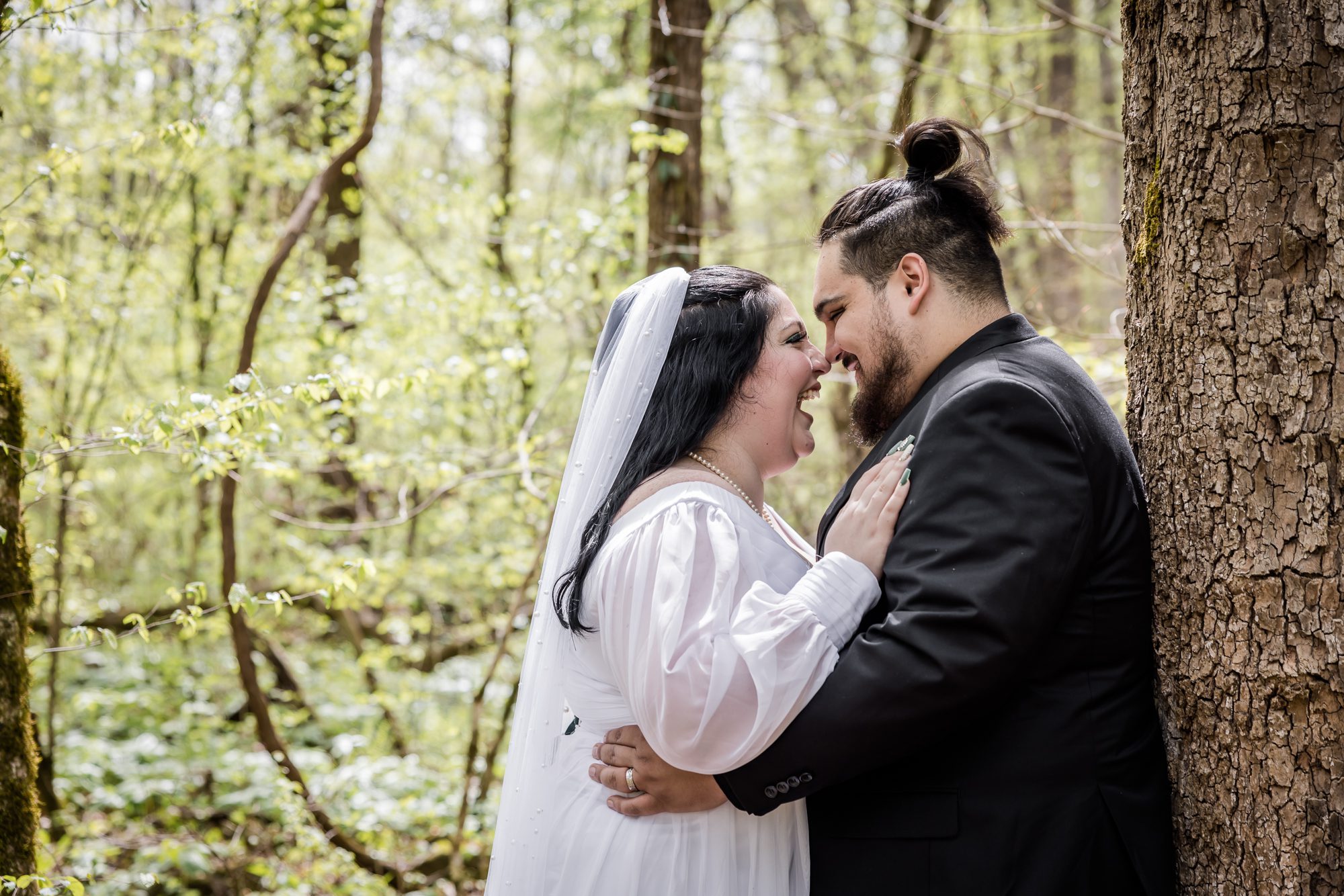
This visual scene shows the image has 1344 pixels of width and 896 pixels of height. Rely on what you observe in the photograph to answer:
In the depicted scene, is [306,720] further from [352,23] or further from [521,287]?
[352,23]

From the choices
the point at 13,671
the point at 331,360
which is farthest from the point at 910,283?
the point at 331,360

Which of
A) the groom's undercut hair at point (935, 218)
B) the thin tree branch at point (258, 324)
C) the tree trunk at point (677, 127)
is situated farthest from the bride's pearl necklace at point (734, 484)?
the tree trunk at point (677, 127)

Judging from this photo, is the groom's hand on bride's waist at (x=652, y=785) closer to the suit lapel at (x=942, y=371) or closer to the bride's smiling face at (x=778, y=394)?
the suit lapel at (x=942, y=371)

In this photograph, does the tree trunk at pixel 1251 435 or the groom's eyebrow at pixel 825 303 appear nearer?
the tree trunk at pixel 1251 435

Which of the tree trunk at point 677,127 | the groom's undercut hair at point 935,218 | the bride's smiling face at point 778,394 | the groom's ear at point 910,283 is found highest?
the tree trunk at point 677,127

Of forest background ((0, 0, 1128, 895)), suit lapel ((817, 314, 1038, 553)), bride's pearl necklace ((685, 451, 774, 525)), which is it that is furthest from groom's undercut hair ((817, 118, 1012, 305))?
forest background ((0, 0, 1128, 895))

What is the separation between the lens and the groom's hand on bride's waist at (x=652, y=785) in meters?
2.25

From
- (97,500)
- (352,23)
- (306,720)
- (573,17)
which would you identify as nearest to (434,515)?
(306,720)

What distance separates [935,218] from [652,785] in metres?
1.58

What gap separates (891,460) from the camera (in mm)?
2219

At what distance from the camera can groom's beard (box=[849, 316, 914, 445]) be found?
2451 mm

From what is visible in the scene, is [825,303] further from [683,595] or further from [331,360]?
[331,360]

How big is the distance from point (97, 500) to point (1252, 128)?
9.03 m

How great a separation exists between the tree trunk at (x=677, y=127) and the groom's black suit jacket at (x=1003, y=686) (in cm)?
331
